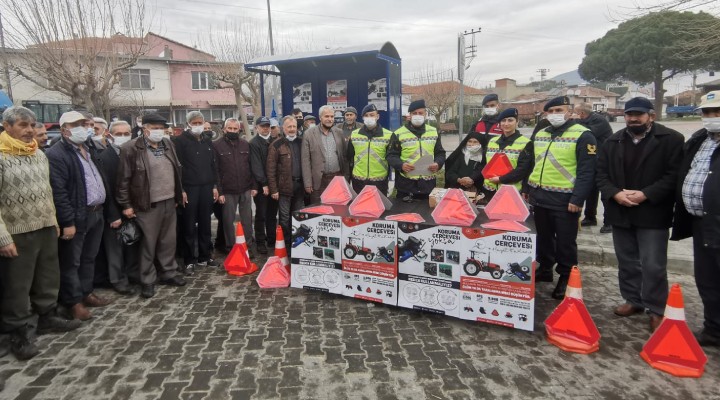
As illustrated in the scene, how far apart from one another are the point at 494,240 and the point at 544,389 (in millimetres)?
1171

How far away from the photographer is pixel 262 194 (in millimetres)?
5953

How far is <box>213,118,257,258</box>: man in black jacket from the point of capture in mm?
5512

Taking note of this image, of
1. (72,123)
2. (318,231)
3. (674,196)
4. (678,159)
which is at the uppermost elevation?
(72,123)

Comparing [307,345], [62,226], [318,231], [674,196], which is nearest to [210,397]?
[307,345]

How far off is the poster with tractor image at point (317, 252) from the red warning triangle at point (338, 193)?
317mm

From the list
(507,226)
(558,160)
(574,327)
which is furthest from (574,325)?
(558,160)

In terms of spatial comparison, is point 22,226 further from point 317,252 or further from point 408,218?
point 408,218

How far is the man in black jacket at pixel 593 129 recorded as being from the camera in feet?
20.1

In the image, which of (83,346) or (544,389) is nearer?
(544,389)

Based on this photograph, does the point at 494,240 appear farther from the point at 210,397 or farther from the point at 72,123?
the point at 72,123

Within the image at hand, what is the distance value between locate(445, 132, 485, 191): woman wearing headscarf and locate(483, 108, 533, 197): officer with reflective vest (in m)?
0.19

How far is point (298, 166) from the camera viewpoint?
5.72 metres

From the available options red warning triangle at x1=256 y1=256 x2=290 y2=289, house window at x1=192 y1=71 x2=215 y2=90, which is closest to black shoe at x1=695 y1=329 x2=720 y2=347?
red warning triangle at x1=256 y1=256 x2=290 y2=289

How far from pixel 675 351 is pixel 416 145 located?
3034 millimetres
